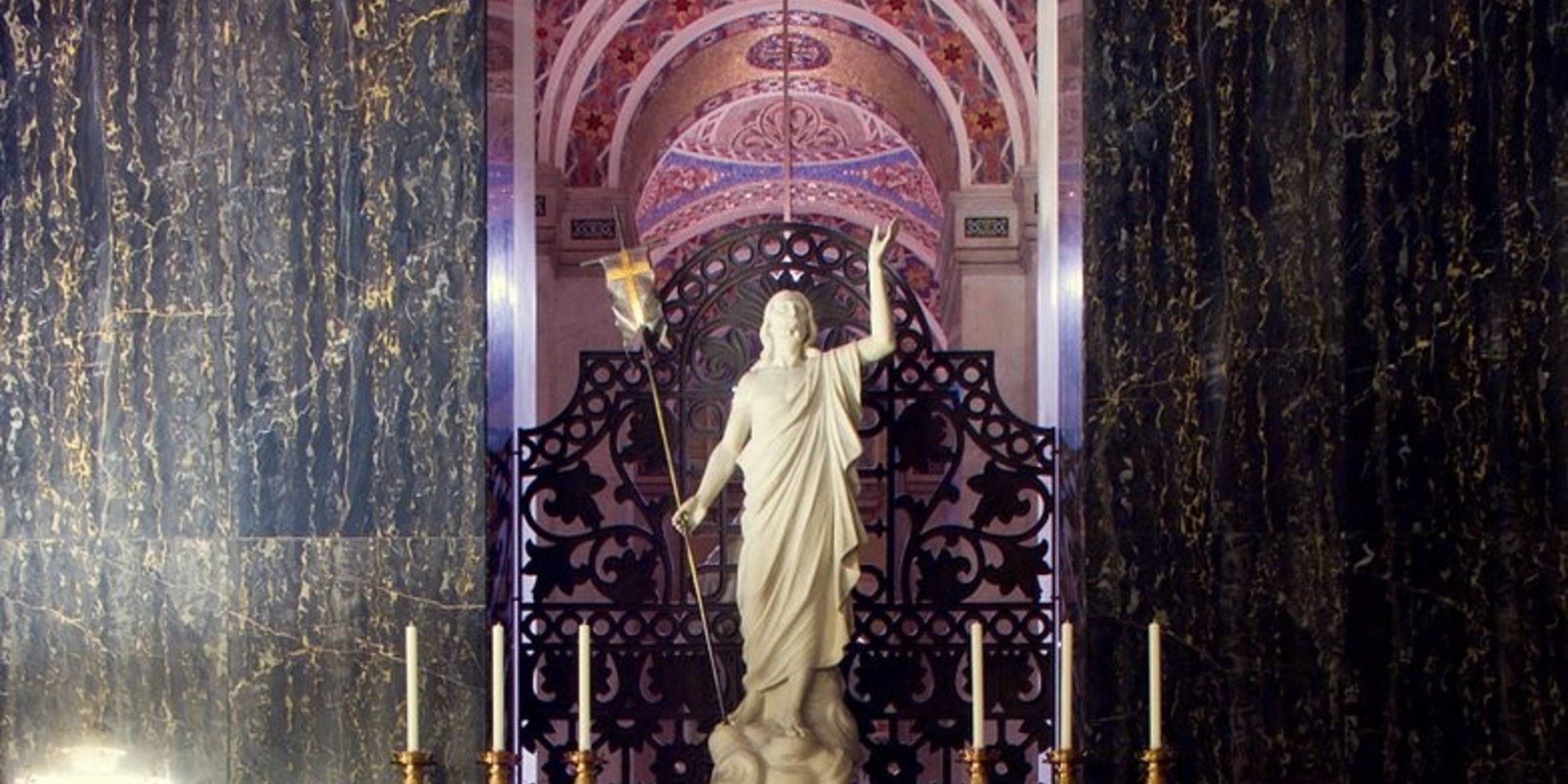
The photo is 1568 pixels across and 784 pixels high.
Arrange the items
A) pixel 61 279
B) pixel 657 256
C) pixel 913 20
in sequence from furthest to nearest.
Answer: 1. pixel 657 256
2. pixel 913 20
3. pixel 61 279

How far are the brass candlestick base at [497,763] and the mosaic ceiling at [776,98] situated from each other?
14.4ft

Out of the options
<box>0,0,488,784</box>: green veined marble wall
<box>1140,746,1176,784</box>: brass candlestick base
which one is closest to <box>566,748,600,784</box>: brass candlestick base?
<box>0,0,488,784</box>: green veined marble wall

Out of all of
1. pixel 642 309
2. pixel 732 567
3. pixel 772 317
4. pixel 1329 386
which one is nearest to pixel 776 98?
A: pixel 732 567

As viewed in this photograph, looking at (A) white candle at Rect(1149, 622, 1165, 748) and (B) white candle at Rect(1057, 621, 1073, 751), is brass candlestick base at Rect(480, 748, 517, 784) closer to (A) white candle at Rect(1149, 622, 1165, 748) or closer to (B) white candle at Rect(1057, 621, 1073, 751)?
(B) white candle at Rect(1057, 621, 1073, 751)

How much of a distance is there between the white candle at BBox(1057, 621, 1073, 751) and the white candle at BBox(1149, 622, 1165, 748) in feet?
0.71

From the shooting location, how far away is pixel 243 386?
22.2ft

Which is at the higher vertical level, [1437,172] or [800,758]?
[1437,172]

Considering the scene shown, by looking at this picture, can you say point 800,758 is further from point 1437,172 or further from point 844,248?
point 1437,172

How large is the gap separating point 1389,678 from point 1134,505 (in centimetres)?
91

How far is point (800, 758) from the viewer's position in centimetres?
637

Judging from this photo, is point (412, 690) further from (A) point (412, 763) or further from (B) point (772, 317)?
(B) point (772, 317)

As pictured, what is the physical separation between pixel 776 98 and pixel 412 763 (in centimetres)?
900

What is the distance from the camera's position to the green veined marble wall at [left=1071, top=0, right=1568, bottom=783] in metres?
6.54

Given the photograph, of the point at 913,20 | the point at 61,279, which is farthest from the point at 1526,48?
the point at 913,20
